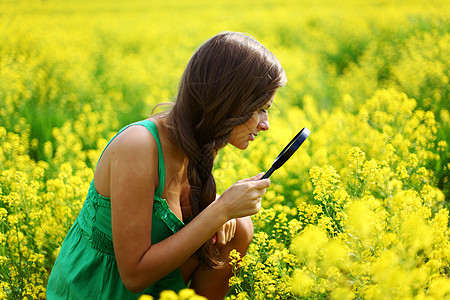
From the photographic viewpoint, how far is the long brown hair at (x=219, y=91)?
67.4 inches

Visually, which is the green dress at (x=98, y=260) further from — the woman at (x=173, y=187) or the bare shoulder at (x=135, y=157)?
the bare shoulder at (x=135, y=157)

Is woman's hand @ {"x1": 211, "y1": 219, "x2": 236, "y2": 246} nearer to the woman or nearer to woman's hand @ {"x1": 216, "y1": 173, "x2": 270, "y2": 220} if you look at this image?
the woman

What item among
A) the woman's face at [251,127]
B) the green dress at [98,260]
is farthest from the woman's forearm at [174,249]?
the woman's face at [251,127]

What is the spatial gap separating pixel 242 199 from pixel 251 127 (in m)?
0.33

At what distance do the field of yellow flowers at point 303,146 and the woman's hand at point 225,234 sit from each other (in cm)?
12

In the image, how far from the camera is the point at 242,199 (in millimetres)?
1650

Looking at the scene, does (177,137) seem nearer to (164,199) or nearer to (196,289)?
(164,199)

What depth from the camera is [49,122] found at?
4.57 m

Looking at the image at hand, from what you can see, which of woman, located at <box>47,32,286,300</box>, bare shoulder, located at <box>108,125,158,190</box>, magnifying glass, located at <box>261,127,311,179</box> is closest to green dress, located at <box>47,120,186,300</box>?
woman, located at <box>47,32,286,300</box>

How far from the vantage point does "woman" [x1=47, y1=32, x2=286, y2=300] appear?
5.33ft

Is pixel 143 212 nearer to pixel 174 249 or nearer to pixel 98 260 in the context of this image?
pixel 174 249

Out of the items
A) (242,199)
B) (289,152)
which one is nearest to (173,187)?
(242,199)

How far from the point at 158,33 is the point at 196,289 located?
8594 mm

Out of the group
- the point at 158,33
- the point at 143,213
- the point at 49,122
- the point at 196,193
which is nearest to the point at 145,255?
the point at 143,213
